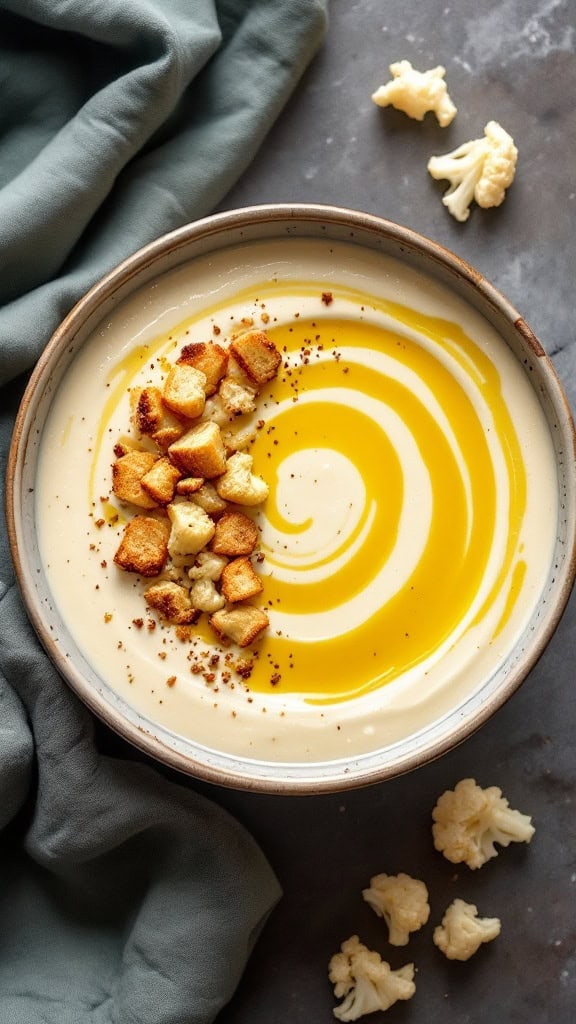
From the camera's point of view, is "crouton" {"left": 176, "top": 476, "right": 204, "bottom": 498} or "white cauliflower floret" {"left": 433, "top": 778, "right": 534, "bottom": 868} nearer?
"crouton" {"left": 176, "top": 476, "right": 204, "bottom": 498}

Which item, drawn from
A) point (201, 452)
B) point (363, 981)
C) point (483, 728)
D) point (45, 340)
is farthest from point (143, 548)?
point (363, 981)

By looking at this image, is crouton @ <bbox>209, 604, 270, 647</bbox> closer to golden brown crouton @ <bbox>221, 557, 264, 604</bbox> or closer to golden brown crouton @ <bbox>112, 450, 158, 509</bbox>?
golden brown crouton @ <bbox>221, 557, 264, 604</bbox>

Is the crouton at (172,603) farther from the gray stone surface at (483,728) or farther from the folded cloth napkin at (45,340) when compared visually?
the gray stone surface at (483,728)

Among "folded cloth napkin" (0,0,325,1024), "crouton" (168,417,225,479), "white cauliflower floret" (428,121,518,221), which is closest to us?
"crouton" (168,417,225,479)

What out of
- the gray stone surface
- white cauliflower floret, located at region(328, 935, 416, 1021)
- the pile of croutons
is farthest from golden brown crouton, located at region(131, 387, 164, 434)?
white cauliflower floret, located at region(328, 935, 416, 1021)

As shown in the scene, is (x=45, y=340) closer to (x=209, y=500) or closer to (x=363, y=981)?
(x=209, y=500)

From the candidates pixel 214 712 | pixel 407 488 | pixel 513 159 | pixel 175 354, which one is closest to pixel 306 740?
pixel 214 712
